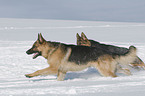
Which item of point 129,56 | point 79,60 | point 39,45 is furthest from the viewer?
point 39,45

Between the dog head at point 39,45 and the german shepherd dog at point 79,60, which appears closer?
the german shepherd dog at point 79,60

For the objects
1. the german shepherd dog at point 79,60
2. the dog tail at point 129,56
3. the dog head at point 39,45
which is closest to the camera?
the german shepherd dog at point 79,60

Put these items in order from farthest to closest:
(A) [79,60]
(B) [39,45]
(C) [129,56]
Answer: (B) [39,45] → (C) [129,56] → (A) [79,60]

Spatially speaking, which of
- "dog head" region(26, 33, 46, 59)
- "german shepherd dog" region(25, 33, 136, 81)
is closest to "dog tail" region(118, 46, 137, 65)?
"german shepherd dog" region(25, 33, 136, 81)

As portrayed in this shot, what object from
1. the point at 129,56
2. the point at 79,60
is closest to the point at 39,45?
the point at 79,60

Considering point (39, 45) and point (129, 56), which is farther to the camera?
point (39, 45)

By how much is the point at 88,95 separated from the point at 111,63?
1.97m

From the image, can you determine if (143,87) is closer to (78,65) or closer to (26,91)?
(78,65)

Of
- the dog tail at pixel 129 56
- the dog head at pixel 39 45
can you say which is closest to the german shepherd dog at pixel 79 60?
the dog tail at pixel 129 56

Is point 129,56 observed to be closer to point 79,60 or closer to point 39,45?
point 79,60

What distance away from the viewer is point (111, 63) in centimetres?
564

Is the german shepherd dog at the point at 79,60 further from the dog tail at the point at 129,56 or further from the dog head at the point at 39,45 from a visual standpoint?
the dog head at the point at 39,45

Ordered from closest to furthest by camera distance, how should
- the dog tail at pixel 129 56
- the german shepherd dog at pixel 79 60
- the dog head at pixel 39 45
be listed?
the german shepherd dog at pixel 79 60
the dog tail at pixel 129 56
the dog head at pixel 39 45

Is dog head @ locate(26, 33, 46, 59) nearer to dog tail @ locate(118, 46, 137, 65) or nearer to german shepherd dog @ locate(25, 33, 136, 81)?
german shepherd dog @ locate(25, 33, 136, 81)
